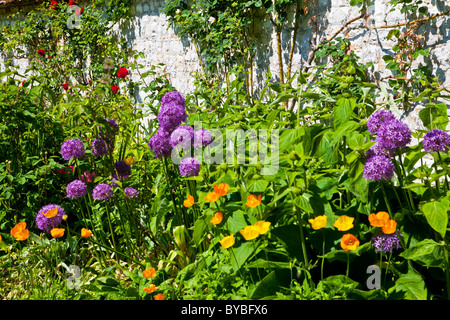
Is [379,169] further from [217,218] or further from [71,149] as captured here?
[71,149]

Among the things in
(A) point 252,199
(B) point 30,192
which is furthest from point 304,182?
(B) point 30,192

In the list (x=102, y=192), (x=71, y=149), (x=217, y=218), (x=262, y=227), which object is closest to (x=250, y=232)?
(x=262, y=227)

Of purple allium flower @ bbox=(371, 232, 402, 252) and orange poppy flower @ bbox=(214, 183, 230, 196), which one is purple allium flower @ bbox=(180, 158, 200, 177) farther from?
purple allium flower @ bbox=(371, 232, 402, 252)

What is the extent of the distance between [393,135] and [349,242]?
1.35 ft

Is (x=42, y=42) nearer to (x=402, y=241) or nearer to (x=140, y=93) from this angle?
(x=140, y=93)

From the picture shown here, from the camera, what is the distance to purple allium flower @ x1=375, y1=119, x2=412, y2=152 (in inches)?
66.4

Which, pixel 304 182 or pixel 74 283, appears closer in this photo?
pixel 304 182

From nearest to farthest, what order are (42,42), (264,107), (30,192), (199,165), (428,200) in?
(428,200)
(199,165)
(264,107)
(30,192)
(42,42)

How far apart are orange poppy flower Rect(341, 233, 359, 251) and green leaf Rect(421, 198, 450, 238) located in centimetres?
26

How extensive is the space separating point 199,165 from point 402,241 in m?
0.92

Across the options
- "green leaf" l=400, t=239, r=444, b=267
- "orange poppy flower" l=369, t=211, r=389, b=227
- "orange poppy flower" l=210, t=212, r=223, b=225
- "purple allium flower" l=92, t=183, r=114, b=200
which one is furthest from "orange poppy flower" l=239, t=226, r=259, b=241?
"purple allium flower" l=92, t=183, r=114, b=200

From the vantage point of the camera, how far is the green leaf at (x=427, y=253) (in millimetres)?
1691

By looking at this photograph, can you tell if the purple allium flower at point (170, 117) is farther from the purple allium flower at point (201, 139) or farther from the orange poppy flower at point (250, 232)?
the orange poppy flower at point (250, 232)

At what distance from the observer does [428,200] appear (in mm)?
1790
